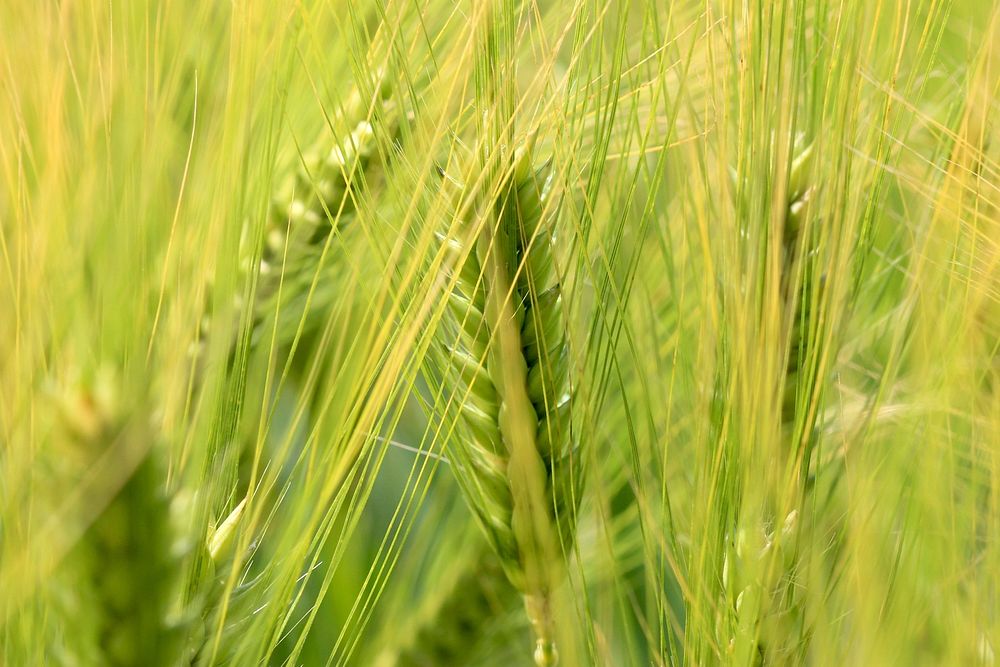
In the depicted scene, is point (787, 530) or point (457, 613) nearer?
point (787, 530)

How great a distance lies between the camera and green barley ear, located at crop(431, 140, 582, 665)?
0.40 metres

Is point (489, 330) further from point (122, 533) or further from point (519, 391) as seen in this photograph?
point (122, 533)

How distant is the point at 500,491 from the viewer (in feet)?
1.41

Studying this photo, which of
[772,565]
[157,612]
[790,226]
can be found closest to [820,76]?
[790,226]

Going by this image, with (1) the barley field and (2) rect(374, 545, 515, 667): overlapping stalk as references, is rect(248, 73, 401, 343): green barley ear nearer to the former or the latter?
(1) the barley field

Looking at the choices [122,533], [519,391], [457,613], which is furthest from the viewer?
[457,613]

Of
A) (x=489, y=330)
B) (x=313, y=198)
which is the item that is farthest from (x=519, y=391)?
(x=313, y=198)

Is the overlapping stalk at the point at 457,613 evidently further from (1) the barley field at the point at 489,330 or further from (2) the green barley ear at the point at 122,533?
(2) the green barley ear at the point at 122,533

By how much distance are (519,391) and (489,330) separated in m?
0.03

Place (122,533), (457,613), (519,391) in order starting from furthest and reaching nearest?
(457,613)
(519,391)
(122,533)

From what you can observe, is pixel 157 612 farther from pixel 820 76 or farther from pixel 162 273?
pixel 820 76

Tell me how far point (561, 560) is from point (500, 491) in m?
0.04

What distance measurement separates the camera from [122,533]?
30 cm

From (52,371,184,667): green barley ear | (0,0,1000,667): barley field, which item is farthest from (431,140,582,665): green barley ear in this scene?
(52,371,184,667): green barley ear
